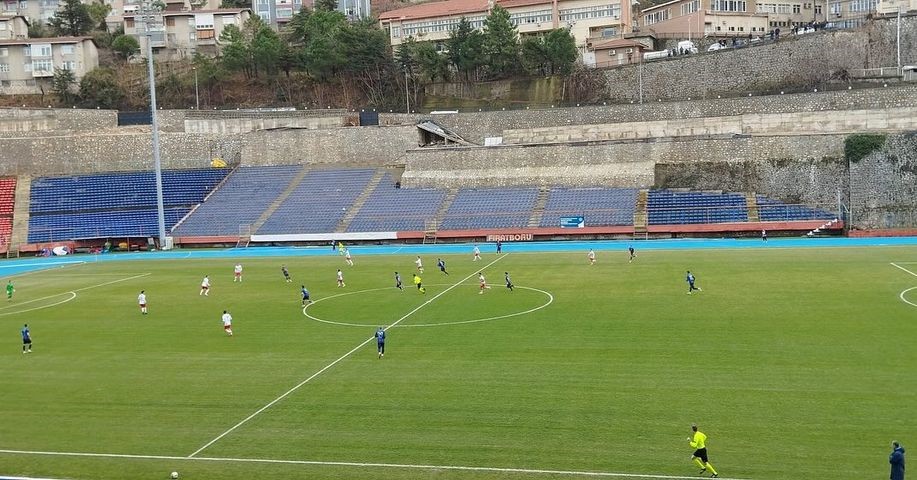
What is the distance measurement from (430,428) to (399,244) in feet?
157

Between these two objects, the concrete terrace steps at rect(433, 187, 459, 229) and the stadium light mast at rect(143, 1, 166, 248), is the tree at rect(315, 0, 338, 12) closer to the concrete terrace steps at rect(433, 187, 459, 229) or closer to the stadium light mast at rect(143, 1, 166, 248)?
the stadium light mast at rect(143, 1, 166, 248)

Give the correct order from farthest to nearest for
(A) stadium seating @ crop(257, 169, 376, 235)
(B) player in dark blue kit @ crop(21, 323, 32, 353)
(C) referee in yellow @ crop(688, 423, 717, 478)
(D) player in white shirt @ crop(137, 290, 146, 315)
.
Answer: (A) stadium seating @ crop(257, 169, 376, 235)
(D) player in white shirt @ crop(137, 290, 146, 315)
(B) player in dark blue kit @ crop(21, 323, 32, 353)
(C) referee in yellow @ crop(688, 423, 717, 478)

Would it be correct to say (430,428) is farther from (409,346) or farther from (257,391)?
(409,346)

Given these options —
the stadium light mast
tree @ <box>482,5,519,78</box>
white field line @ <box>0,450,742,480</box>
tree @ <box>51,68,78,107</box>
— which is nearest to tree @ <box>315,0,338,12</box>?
tree @ <box>482,5,519,78</box>

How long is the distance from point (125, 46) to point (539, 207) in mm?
69961

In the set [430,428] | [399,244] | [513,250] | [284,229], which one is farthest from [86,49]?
[430,428]

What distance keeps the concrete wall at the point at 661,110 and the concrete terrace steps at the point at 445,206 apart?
38.4ft

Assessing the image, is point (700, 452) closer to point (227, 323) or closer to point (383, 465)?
point (383, 465)

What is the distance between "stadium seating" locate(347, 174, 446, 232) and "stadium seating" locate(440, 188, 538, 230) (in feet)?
6.40

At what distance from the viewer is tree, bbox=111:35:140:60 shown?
110 meters

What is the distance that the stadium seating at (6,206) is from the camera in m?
72.8

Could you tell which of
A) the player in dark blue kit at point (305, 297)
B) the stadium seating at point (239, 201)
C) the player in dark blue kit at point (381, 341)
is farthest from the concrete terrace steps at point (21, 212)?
the player in dark blue kit at point (381, 341)

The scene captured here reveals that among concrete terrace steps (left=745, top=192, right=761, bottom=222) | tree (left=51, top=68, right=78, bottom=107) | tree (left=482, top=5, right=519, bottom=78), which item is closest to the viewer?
concrete terrace steps (left=745, top=192, right=761, bottom=222)

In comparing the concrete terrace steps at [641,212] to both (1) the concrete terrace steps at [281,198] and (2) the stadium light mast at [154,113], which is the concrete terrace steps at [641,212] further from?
(2) the stadium light mast at [154,113]
